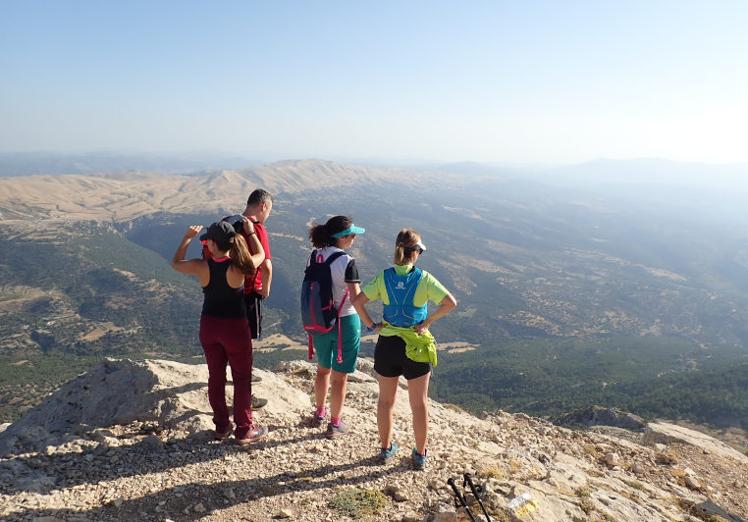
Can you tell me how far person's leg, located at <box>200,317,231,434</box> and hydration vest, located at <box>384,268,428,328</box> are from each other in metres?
2.60

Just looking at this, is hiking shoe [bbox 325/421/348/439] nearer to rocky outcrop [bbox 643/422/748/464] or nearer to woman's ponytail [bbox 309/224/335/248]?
woman's ponytail [bbox 309/224/335/248]

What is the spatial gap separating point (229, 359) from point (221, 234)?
2.03 meters

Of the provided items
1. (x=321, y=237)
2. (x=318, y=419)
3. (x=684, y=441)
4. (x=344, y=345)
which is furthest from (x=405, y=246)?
(x=684, y=441)

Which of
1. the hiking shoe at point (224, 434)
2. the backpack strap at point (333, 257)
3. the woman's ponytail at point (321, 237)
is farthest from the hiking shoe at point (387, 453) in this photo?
the woman's ponytail at point (321, 237)

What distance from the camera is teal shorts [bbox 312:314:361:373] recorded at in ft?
23.5

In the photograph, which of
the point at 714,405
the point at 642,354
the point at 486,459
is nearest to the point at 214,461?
the point at 486,459

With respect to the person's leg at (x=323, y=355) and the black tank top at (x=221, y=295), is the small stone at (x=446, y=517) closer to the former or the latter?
the person's leg at (x=323, y=355)

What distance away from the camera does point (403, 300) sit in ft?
20.4

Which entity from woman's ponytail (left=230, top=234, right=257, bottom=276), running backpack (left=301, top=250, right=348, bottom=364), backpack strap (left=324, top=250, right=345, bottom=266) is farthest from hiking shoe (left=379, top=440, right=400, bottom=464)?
woman's ponytail (left=230, top=234, right=257, bottom=276)

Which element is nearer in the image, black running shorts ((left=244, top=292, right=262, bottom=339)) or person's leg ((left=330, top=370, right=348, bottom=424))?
black running shorts ((left=244, top=292, right=262, bottom=339))

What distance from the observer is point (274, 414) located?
28.8ft

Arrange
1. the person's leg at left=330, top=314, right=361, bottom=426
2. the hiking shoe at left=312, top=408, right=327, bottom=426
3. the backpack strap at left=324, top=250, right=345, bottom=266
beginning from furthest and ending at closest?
the hiking shoe at left=312, top=408, right=327, bottom=426
the person's leg at left=330, top=314, right=361, bottom=426
the backpack strap at left=324, top=250, right=345, bottom=266

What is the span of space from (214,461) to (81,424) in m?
3.41

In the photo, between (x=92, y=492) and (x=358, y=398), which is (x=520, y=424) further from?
(x=92, y=492)
